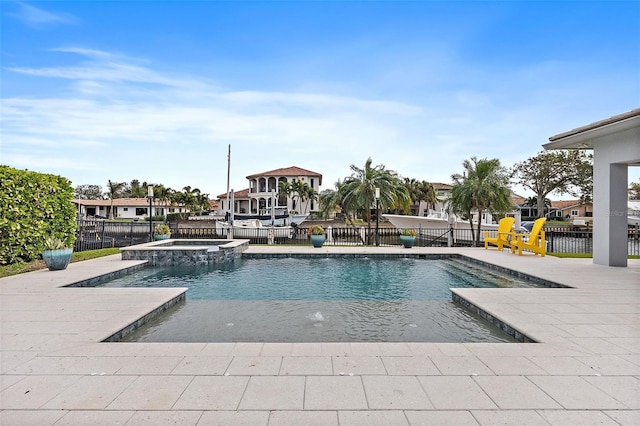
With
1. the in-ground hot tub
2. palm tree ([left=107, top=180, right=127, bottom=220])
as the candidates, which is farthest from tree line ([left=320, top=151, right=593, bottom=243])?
palm tree ([left=107, top=180, right=127, bottom=220])

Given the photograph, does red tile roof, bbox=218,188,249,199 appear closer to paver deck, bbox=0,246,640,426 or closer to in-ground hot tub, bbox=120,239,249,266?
in-ground hot tub, bbox=120,239,249,266

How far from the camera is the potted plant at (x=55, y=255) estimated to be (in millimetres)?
8367

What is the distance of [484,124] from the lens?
1606cm

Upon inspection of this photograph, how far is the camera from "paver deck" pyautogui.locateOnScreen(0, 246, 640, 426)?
2.41m

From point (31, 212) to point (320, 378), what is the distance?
10.0 metres

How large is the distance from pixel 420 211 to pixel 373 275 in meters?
39.8

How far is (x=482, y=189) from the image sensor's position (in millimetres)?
16266

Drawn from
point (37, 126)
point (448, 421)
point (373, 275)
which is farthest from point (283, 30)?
point (448, 421)

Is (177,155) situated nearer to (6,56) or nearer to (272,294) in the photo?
(6,56)

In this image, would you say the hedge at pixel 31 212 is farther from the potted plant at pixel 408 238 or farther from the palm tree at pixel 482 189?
the palm tree at pixel 482 189

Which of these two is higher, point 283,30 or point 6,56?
point 283,30

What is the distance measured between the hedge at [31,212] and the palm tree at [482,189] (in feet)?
52.0

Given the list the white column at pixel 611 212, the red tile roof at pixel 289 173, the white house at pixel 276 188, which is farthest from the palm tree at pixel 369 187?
the red tile roof at pixel 289 173

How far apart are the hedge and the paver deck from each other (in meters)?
5.26
